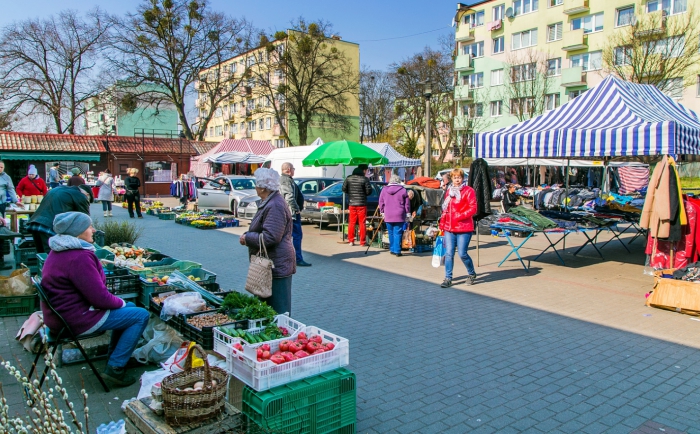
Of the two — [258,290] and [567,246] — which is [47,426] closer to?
[258,290]

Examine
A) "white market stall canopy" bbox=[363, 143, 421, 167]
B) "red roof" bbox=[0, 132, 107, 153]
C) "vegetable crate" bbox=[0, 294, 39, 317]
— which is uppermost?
"red roof" bbox=[0, 132, 107, 153]

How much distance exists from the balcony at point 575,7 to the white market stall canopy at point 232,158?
28.9 m

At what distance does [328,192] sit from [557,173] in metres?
24.6

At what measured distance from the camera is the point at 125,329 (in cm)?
441

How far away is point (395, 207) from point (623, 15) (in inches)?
1432

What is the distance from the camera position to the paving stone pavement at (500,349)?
398 cm

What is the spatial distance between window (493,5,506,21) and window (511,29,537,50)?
285 centimetres

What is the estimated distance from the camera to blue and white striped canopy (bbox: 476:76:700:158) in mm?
7887

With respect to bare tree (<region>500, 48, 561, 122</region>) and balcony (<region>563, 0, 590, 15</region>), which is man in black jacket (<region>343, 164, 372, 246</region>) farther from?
balcony (<region>563, 0, 590, 15</region>)

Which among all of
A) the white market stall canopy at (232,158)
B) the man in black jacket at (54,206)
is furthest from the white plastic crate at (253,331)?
the white market stall canopy at (232,158)

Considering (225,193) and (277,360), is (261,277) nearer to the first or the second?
(277,360)

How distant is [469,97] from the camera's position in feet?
159

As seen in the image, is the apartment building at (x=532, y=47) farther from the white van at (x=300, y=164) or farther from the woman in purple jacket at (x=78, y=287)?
the woman in purple jacket at (x=78, y=287)

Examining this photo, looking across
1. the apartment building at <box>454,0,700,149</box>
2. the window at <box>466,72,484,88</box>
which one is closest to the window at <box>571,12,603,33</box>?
the apartment building at <box>454,0,700,149</box>
